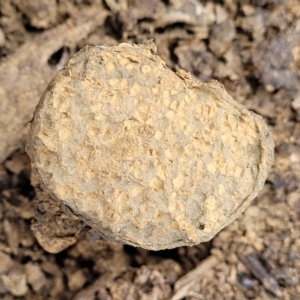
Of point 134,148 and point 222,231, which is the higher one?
point 134,148

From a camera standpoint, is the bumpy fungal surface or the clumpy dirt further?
the clumpy dirt

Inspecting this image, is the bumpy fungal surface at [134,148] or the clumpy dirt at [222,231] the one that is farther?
the clumpy dirt at [222,231]

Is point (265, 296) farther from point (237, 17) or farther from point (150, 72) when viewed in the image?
point (237, 17)

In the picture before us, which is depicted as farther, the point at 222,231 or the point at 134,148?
the point at 222,231

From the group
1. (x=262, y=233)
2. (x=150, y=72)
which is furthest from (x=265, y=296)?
(x=150, y=72)
